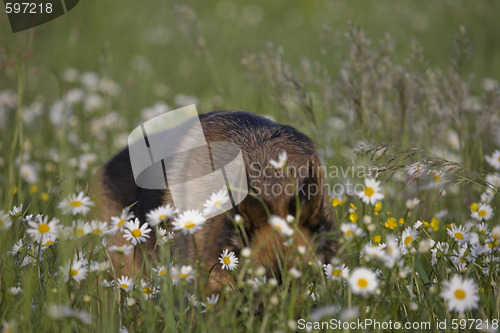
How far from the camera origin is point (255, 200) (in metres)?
2.47

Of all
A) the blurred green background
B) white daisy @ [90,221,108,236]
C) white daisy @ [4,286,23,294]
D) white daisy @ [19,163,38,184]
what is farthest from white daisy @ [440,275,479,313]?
the blurred green background

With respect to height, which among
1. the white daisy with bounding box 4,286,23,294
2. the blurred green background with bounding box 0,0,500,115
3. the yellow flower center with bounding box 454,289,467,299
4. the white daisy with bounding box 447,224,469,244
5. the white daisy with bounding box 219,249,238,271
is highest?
the yellow flower center with bounding box 454,289,467,299

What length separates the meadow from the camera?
216 centimetres

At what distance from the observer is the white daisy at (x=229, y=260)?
2400mm

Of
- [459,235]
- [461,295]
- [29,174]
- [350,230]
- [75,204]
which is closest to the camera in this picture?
[461,295]

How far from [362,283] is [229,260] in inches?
26.6

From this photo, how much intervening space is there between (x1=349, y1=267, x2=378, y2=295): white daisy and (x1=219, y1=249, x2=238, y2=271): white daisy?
60cm

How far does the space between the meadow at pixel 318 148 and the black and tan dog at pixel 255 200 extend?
115mm

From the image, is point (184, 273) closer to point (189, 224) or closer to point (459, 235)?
point (189, 224)

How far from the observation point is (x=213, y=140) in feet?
10.7

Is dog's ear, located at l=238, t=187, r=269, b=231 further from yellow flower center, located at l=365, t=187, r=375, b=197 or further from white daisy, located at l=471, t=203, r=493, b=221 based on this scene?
white daisy, located at l=471, t=203, r=493, b=221

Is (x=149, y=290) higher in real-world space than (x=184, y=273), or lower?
lower

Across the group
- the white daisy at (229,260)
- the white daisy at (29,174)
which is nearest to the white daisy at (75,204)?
the white daisy at (229,260)

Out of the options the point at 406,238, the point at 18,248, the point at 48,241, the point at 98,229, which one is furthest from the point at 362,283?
the point at 18,248
